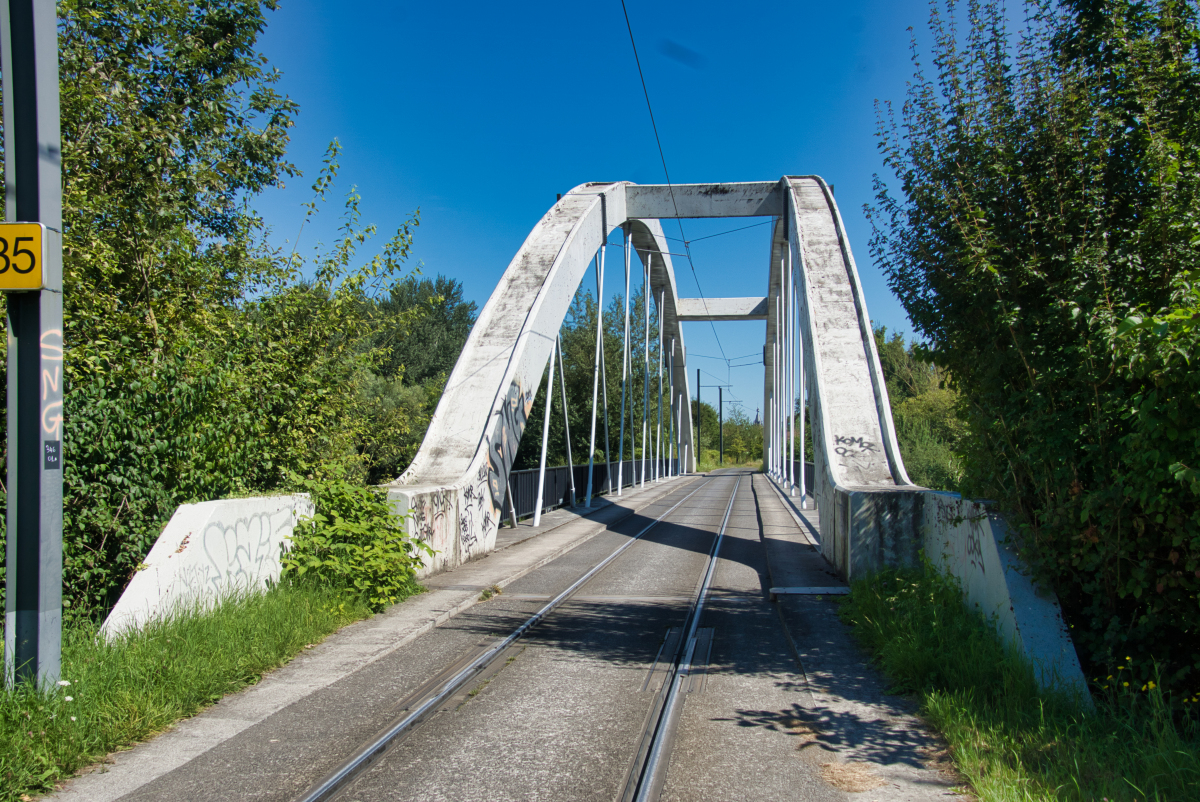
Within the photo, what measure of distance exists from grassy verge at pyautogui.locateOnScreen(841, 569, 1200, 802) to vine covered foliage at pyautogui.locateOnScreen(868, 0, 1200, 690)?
507mm

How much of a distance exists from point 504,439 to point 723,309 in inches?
1557

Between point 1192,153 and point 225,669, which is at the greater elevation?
point 1192,153

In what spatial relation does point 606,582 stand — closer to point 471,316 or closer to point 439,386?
point 439,386

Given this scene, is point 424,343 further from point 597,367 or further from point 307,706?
point 307,706

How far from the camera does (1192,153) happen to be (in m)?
4.89

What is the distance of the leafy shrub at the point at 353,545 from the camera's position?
295 inches

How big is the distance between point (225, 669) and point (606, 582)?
17.5 ft

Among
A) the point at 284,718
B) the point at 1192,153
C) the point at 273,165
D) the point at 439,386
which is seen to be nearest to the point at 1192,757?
the point at 1192,153

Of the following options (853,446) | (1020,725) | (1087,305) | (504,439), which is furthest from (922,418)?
(1020,725)

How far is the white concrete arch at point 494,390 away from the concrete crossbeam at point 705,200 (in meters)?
2.72

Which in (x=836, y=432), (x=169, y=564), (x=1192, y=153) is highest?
(x=1192, y=153)

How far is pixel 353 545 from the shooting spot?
773 cm

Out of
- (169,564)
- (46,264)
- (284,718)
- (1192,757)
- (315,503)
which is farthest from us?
(315,503)

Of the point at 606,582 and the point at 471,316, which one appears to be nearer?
the point at 606,582
